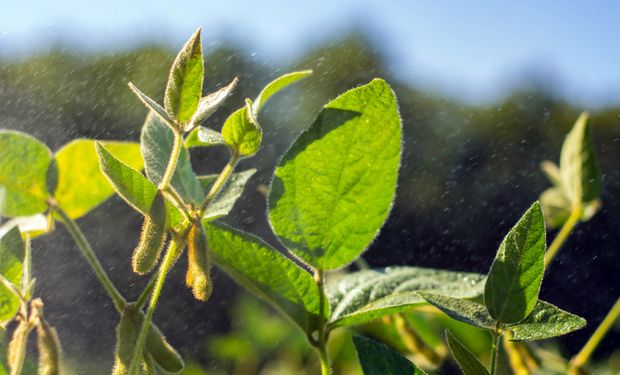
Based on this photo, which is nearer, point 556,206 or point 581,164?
point 581,164

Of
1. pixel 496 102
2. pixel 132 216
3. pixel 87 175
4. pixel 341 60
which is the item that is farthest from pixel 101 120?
pixel 87 175

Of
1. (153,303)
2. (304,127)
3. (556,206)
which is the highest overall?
(153,303)

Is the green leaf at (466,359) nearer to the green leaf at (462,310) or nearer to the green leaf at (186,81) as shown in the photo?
the green leaf at (462,310)

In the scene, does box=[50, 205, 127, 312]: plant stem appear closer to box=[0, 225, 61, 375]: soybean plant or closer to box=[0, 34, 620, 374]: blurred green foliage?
box=[0, 225, 61, 375]: soybean plant

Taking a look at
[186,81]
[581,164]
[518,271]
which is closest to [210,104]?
[186,81]

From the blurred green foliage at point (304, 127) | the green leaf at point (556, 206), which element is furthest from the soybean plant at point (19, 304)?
the blurred green foliage at point (304, 127)

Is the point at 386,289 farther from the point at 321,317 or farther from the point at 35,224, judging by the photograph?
the point at 35,224

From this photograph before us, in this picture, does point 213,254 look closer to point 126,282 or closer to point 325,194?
point 325,194

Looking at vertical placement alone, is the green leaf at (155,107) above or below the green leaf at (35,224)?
above
